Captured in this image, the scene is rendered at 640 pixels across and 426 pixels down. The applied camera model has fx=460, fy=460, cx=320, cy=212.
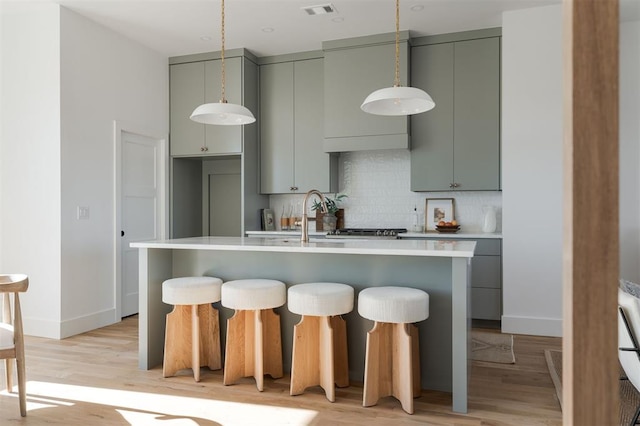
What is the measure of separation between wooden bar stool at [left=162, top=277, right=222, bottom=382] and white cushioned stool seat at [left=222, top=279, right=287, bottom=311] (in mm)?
199

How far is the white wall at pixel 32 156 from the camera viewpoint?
405 cm

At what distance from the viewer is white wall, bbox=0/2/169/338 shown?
13.3ft

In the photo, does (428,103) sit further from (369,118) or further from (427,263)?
(369,118)

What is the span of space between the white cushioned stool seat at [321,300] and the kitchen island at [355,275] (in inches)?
9.2

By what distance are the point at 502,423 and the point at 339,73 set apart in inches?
147

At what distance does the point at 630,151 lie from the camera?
4215mm

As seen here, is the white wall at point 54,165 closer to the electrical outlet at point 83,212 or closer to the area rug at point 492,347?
the electrical outlet at point 83,212

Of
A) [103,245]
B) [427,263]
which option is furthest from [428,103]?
[103,245]

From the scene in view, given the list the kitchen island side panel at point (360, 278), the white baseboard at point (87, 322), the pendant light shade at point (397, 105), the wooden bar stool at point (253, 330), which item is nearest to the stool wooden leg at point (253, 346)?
the wooden bar stool at point (253, 330)

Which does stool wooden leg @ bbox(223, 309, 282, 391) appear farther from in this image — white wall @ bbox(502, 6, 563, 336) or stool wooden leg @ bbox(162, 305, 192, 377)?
white wall @ bbox(502, 6, 563, 336)

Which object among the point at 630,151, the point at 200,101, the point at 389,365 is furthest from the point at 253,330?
the point at 630,151

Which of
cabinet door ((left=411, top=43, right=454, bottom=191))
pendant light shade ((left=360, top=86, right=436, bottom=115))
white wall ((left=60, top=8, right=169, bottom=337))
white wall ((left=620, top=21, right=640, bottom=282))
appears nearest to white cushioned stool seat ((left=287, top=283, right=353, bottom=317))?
pendant light shade ((left=360, top=86, right=436, bottom=115))

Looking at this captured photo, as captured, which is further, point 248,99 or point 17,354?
point 248,99

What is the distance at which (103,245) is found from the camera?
177 inches
